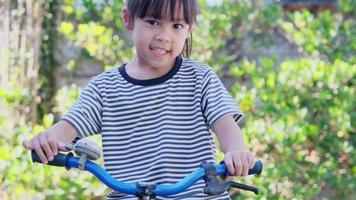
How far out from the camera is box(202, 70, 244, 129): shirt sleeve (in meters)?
2.57

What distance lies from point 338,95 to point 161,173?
8.00 feet

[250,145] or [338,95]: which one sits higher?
[338,95]

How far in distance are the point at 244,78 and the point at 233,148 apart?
10.3 feet

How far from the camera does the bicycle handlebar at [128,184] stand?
220 cm

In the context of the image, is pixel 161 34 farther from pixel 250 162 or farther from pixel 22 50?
pixel 22 50

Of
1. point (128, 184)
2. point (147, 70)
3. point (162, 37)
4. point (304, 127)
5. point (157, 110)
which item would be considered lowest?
point (304, 127)

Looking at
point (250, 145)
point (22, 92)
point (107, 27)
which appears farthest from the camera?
point (107, 27)

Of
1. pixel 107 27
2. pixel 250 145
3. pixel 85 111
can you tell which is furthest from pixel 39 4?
pixel 85 111

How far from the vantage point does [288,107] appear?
15.5 feet

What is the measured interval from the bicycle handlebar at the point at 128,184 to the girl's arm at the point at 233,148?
3 centimetres

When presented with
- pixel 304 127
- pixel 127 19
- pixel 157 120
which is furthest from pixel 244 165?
pixel 304 127

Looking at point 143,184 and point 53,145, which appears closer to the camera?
point 143,184

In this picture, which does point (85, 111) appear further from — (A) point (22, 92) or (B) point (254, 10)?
(B) point (254, 10)

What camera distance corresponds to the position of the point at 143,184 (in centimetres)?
222
